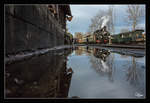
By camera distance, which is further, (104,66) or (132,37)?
(132,37)

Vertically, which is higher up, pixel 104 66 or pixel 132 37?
pixel 132 37

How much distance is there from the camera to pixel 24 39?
246 cm

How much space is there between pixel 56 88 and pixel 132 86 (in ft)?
2.93

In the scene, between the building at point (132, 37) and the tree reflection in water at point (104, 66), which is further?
the building at point (132, 37)

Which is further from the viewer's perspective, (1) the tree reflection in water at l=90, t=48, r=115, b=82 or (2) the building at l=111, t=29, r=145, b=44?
(2) the building at l=111, t=29, r=145, b=44

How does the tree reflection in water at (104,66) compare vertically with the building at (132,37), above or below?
below

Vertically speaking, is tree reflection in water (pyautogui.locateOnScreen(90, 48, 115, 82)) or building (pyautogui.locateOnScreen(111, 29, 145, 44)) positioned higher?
building (pyautogui.locateOnScreen(111, 29, 145, 44))
